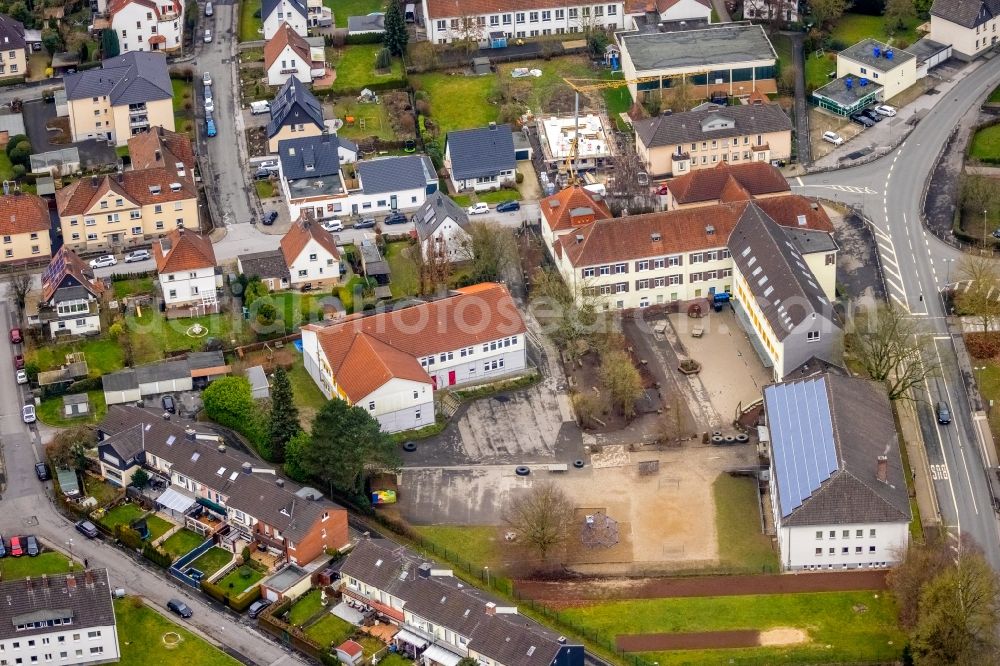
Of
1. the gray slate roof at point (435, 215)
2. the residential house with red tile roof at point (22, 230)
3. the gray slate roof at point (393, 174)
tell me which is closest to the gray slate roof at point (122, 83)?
the residential house with red tile roof at point (22, 230)

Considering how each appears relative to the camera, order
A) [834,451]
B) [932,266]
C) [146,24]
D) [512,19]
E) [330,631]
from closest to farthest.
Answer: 1. [330,631]
2. [834,451]
3. [932,266]
4. [146,24]
5. [512,19]

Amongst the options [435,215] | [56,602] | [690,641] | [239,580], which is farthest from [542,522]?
[435,215]

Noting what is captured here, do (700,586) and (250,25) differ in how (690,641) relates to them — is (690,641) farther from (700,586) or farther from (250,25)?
(250,25)

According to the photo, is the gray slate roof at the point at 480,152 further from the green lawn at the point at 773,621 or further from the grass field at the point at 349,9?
the green lawn at the point at 773,621

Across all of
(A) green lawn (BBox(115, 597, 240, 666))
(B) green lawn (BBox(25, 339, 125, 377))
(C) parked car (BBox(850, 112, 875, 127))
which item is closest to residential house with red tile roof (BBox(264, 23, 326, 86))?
(B) green lawn (BBox(25, 339, 125, 377))

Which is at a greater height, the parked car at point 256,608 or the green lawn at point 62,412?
the green lawn at point 62,412

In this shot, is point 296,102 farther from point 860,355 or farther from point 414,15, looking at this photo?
point 860,355

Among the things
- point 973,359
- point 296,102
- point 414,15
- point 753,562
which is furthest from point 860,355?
point 414,15
